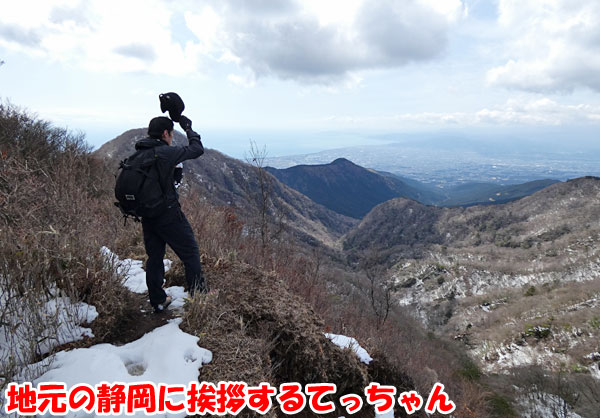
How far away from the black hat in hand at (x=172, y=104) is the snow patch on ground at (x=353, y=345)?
3.77 metres

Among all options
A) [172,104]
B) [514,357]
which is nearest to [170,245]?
[172,104]

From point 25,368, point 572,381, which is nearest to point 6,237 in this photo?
point 25,368

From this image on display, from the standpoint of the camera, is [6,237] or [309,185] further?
[309,185]

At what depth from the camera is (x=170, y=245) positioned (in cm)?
376

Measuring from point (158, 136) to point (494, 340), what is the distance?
38.8 m

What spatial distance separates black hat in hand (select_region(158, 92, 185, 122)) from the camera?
348cm

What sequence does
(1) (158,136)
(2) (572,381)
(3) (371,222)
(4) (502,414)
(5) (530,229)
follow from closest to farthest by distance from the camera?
(1) (158,136), (4) (502,414), (2) (572,381), (5) (530,229), (3) (371,222)

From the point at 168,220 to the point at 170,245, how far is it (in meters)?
0.38

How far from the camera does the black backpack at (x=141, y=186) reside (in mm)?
3281

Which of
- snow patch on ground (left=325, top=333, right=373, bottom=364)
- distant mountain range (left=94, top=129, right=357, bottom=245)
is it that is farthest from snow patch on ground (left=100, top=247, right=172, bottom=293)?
distant mountain range (left=94, top=129, right=357, bottom=245)

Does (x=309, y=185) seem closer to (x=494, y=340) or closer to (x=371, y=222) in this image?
(x=371, y=222)

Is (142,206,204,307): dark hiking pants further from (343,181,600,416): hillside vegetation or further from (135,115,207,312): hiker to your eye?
(343,181,600,416): hillside vegetation

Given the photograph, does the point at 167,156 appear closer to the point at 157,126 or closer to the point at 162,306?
the point at 157,126

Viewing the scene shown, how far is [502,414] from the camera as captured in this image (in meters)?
18.4
